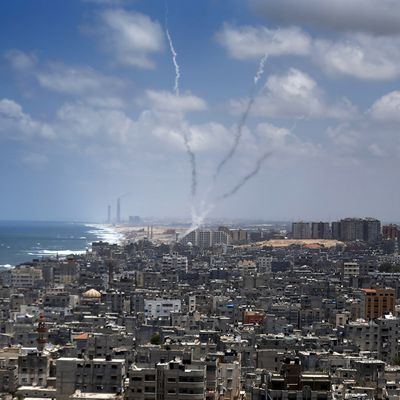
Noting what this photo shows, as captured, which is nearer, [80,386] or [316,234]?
Answer: [80,386]

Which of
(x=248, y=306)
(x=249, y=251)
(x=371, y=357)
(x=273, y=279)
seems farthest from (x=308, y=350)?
(x=249, y=251)

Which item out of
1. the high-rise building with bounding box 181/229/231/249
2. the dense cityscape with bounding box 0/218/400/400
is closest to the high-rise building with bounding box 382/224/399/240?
the high-rise building with bounding box 181/229/231/249

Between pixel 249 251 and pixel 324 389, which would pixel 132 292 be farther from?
pixel 249 251

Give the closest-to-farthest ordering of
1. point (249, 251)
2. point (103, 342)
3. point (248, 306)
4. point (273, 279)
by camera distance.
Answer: point (103, 342) → point (248, 306) → point (273, 279) → point (249, 251)

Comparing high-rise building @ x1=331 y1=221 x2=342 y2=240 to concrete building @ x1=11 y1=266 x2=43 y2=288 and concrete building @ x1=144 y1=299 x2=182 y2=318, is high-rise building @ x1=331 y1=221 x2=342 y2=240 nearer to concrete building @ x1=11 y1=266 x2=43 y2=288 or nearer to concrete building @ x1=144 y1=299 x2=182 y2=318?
concrete building @ x1=11 y1=266 x2=43 y2=288

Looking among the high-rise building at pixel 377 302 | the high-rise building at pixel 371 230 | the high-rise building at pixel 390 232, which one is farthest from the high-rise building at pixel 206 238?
the high-rise building at pixel 377 302

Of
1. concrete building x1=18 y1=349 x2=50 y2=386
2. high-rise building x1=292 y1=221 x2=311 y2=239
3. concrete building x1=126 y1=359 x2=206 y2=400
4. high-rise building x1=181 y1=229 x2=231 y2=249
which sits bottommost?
concrete building x1=18 y1=349 x2=50 y2=386

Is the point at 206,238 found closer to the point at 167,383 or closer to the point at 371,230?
the point at 371,230

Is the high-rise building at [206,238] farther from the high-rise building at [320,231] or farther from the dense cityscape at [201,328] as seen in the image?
the dense cityscape at [201,328]
